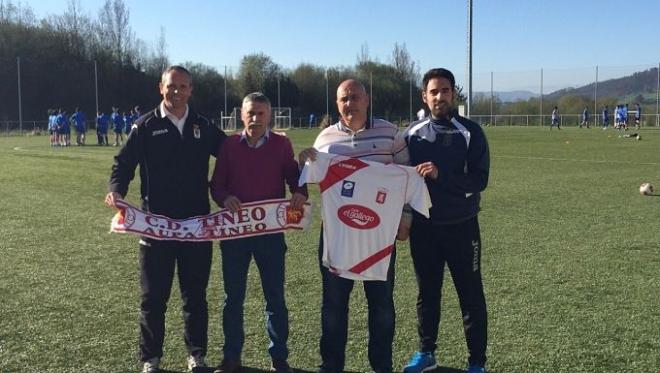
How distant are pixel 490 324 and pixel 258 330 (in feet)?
6.12

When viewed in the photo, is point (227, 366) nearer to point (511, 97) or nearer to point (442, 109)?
point (442, 109)

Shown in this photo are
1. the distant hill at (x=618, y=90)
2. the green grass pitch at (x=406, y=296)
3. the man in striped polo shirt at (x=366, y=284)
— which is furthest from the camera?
the distant hill at (x=618, y=90)

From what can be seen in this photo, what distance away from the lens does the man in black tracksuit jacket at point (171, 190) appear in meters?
4.16

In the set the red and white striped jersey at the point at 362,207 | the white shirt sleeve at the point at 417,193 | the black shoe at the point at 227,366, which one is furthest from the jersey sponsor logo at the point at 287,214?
the black shoe at the point at 227,366

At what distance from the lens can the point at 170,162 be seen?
4.16 metres

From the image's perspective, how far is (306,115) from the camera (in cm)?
7181

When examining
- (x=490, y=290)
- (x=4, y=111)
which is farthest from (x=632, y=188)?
(x=4, y=111)

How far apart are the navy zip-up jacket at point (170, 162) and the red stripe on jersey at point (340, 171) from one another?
0.84 metres

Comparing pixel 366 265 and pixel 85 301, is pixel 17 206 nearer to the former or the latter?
pixel 85 301

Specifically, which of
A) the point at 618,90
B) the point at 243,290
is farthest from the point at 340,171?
the point at 618,90

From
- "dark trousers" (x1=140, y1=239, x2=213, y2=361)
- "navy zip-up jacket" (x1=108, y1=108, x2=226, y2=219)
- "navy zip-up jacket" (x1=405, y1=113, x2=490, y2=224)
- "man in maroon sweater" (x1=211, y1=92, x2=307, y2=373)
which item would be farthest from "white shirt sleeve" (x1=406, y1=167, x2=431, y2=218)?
"dark trousers" (x1=140, y1=239, x2=213, y2=361)

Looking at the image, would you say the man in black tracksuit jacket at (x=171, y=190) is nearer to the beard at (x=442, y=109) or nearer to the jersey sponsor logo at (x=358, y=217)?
the jersey sponsor logo at (x=358, y=217)

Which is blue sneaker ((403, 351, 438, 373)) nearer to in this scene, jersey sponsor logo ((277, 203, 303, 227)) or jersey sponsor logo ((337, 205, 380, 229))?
jersey sponsor logo ((337, 205, 380, 229))

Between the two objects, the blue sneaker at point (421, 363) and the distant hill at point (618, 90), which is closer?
the blue sneaker at point (421, 363)
